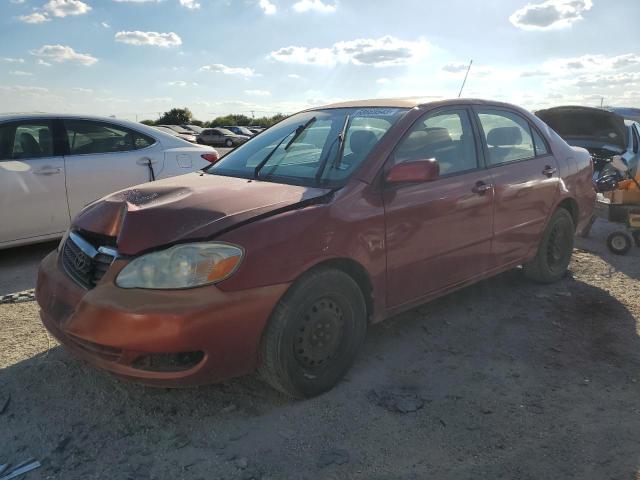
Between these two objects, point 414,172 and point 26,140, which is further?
point 26,140

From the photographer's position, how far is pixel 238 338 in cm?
266

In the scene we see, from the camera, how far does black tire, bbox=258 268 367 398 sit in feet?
9.08

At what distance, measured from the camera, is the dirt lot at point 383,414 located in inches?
97.5

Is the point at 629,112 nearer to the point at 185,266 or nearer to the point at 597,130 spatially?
the point at 597,130

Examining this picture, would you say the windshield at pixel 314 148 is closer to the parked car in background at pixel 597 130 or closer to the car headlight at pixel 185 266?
the car headlight at pixel 185 266

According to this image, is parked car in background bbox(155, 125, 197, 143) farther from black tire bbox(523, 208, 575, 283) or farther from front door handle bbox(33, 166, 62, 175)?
black tire bbox(523, 208, 575, 283)

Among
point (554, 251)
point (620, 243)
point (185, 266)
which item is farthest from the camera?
point (620, 243)

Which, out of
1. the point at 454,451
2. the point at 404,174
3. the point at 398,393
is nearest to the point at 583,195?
the point at 404,174

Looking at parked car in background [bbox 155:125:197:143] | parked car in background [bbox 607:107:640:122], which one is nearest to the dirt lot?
parked car in background [bbox 155:125:197:143]

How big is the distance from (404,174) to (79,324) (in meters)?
1.90

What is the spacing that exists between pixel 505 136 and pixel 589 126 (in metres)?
5.81

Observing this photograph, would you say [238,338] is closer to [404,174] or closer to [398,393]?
[398,393]

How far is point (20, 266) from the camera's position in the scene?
17.9 ft

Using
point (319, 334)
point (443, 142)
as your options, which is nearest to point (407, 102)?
point (443, 142)
